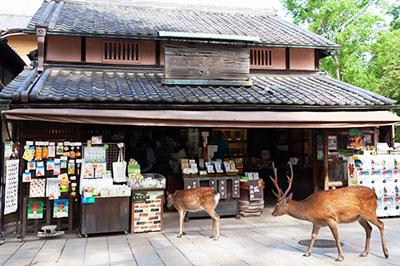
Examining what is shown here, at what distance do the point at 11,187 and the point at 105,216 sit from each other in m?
1.97

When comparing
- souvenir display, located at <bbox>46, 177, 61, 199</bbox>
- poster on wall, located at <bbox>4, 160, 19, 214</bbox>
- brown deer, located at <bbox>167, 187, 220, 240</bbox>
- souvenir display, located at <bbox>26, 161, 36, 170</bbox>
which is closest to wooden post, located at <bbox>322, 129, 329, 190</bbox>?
brown deer, located at <bbox>167, 187, 220, 240</bbox>

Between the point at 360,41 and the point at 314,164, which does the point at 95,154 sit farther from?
the point at 360,41

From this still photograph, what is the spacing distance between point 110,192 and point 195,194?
5.96 feet

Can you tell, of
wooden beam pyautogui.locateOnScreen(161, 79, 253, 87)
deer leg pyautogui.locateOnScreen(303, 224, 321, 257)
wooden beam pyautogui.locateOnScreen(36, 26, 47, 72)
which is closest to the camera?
deer leg pyautogui.locateOnScreen(303, 224, 321, 257)

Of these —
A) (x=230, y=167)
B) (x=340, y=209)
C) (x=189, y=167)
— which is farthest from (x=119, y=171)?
(x=340, y=209)

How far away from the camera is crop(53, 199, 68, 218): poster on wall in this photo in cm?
730

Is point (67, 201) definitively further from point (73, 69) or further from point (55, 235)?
point (73, 69)

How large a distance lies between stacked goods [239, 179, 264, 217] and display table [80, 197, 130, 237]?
3292 mm

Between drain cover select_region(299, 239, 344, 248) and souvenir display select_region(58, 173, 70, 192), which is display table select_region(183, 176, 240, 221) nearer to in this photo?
drain cover select_region(299, 239, 344, 248)

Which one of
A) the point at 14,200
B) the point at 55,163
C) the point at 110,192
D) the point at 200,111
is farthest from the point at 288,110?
the point at 14,200

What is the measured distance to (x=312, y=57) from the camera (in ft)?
36.9

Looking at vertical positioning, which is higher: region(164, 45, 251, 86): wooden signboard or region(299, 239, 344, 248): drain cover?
region(164, 45, 251, 86): wooden signboard

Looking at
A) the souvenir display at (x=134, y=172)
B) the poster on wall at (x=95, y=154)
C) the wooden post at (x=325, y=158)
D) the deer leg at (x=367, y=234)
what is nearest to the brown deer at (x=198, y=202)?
the souvenir display at (x=134, y=172)

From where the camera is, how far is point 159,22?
38.8 ft
